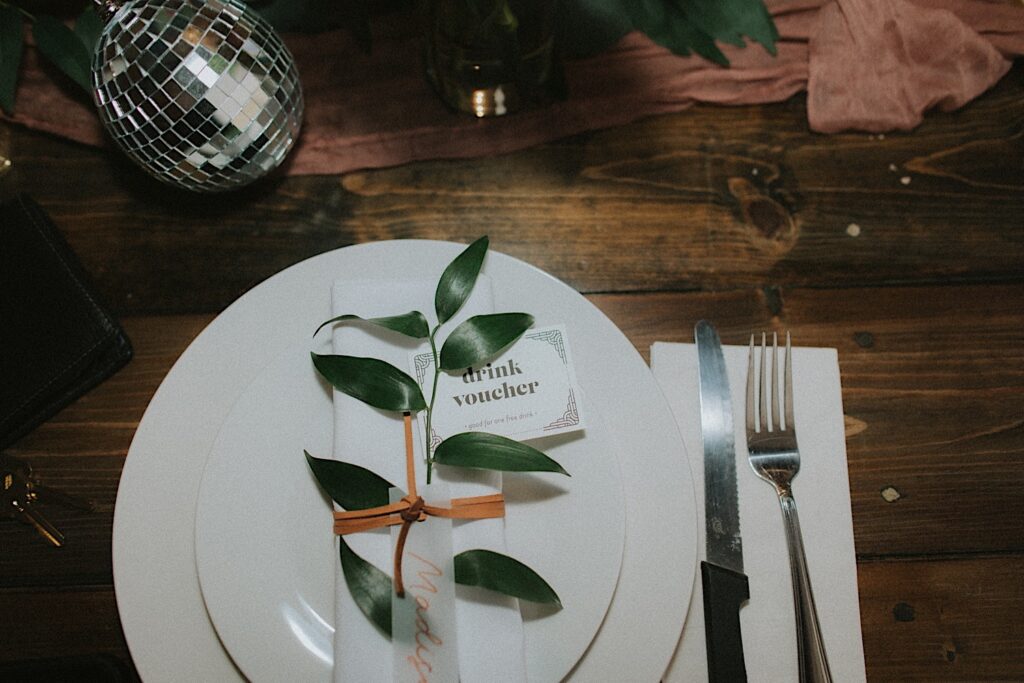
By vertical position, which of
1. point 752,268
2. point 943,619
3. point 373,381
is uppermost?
point 373,381

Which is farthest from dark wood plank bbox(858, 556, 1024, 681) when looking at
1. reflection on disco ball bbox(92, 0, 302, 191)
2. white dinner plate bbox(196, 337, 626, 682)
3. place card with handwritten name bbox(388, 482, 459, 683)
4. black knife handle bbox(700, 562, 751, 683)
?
reflection on disco ball bbox(92, 0, 302, 191)

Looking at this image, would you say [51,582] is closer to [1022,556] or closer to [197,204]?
[197,204]

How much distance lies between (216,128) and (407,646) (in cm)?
51

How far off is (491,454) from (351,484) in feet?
0.39

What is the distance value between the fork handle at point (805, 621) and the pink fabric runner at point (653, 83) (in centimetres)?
51

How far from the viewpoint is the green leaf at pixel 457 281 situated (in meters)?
0.67

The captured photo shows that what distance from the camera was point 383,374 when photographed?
645 millimetres

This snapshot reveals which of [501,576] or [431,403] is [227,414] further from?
[501,576]

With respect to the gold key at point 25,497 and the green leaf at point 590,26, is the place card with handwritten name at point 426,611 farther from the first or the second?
the green leaf at point 590,26

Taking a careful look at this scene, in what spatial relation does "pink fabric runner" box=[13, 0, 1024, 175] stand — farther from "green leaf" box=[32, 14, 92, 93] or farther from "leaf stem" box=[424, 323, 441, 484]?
"leaf stem" box=[424, 323, 441, 484]

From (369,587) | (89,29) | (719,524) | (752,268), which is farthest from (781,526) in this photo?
(89,29)

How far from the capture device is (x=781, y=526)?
72 centimetres

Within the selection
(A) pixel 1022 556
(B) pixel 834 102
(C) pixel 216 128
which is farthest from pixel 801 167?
(C) pixel 216 128

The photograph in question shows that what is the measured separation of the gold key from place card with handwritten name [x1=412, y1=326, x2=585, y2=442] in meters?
0.39
